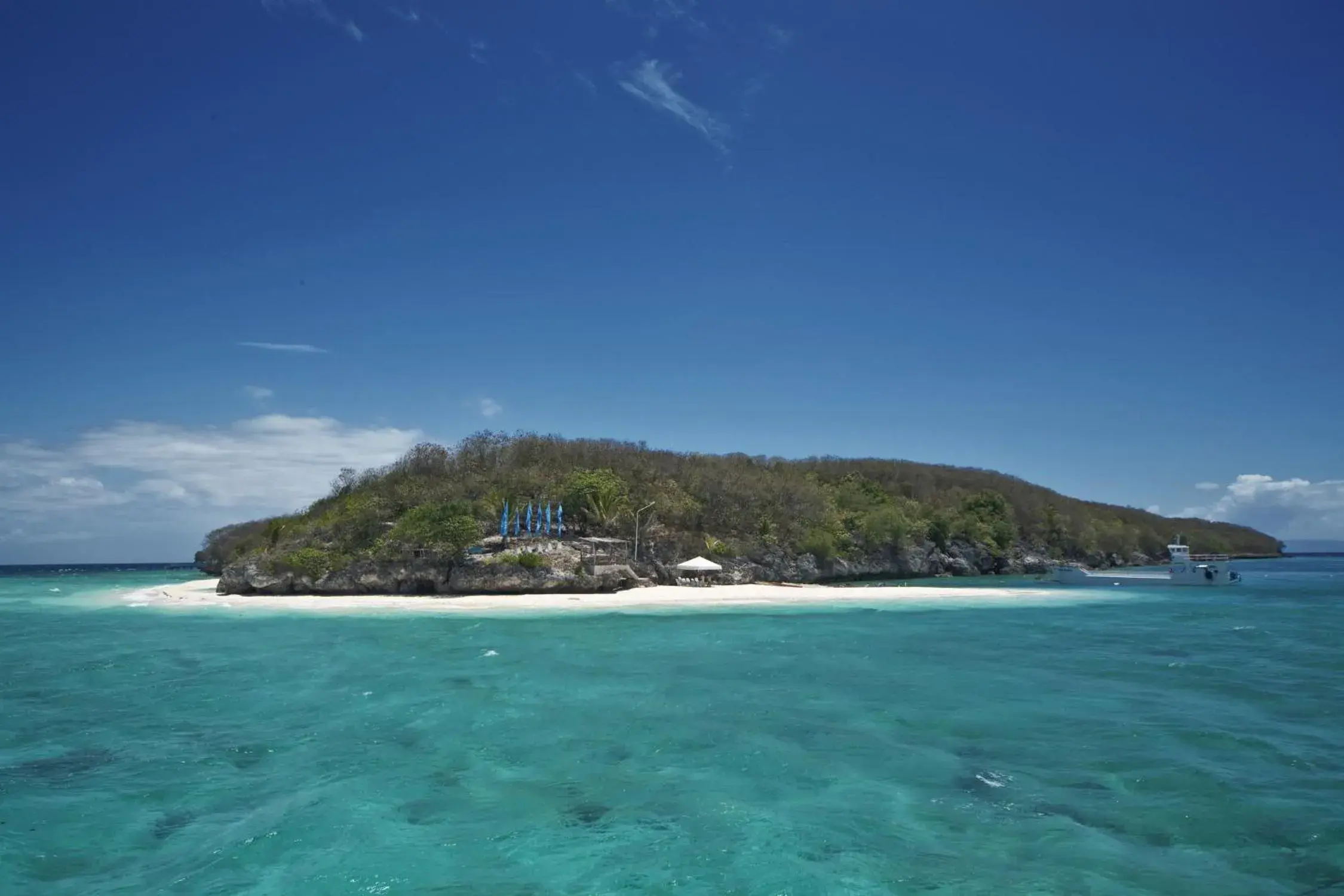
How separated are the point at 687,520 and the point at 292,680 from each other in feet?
151

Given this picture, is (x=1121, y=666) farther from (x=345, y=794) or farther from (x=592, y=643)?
(x=345, y=794)

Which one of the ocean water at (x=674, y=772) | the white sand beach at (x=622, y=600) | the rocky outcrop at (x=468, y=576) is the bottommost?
the ocean water at (x=674, y=772)

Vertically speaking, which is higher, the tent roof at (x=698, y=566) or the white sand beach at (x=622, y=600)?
the tent roof at (x=698, y=566)

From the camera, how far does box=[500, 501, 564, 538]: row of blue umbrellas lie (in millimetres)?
53562

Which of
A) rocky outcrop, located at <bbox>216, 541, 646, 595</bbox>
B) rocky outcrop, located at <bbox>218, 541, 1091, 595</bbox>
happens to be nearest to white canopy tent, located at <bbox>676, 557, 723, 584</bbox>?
rocky outcrop, located at <bbox>218, 541, 1091, 595</bbox>

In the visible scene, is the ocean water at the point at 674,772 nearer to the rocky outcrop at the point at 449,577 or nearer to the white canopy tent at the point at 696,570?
the rocky outcrop at the point at 449,577

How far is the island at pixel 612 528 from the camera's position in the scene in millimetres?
50938

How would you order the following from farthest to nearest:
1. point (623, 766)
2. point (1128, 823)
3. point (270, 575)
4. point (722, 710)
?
point (270, 575), point (722, 710), point (623, 766), point (1128, 823)

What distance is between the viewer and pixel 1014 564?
91875 millimetres

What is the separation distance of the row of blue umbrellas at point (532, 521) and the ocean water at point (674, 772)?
95.1 ft

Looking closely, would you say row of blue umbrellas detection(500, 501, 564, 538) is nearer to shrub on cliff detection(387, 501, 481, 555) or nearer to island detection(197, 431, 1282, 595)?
island detection(197, 431, 1282, 595)

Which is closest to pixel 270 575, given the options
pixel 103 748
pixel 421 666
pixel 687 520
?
pixel 687 520

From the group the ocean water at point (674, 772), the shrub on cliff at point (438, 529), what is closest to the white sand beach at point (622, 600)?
the shrub on cliff at point (438, 529)

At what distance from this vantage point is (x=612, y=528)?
59.9 metres
